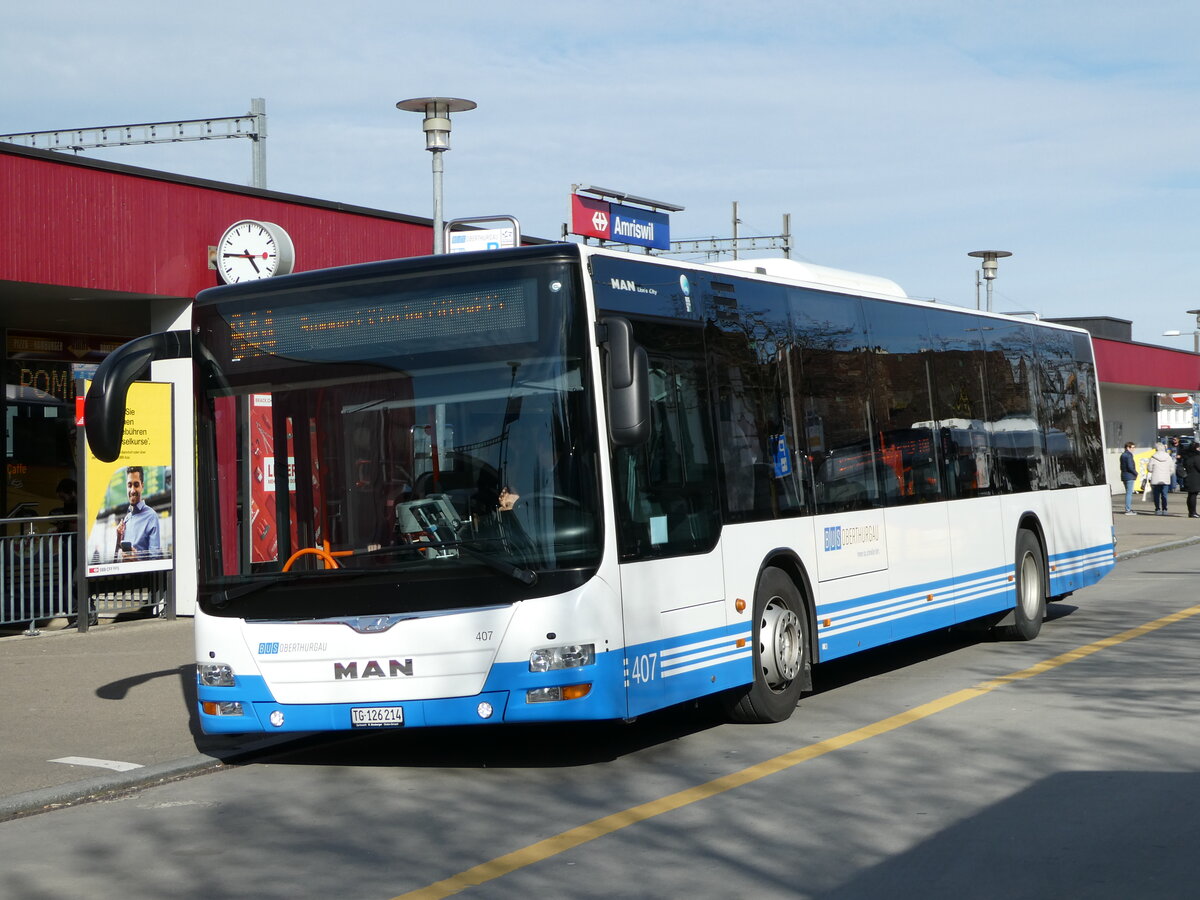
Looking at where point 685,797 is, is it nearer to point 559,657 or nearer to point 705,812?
point 705,812

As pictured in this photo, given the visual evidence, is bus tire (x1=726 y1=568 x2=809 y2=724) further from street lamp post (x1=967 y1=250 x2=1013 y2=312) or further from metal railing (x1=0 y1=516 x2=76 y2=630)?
street lamp post (x1=967 y1=250 x2=1013 y2=312)

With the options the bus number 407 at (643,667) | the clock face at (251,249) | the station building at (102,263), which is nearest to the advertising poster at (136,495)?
the station building at (102,263)

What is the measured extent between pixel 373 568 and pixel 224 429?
3.97ft

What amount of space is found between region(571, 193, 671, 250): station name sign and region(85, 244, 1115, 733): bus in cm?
768

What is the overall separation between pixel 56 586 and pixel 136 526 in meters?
1.01

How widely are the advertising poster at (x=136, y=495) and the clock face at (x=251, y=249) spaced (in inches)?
65.4

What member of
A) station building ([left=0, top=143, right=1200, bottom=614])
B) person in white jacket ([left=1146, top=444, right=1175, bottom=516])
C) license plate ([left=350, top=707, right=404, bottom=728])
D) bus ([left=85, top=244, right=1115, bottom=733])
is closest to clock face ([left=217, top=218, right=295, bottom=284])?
station building ([left=0, top=143, right=1200, bottom=614])

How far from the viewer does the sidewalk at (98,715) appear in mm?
8598

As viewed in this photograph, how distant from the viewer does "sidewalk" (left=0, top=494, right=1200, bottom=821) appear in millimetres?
8598

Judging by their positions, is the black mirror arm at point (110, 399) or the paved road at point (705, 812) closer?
the paved road at point (705, 812)

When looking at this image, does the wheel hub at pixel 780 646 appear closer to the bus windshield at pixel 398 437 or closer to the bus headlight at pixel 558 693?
the bus headlight at pixel 558 693

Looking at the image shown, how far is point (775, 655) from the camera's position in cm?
976

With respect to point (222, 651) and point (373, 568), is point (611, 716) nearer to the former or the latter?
point (373, 568)

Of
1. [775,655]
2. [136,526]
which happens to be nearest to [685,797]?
[775,655]
